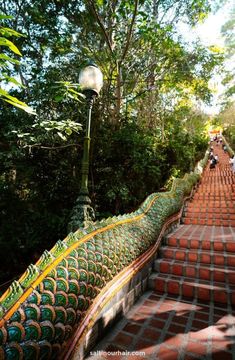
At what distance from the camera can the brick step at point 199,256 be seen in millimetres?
3625

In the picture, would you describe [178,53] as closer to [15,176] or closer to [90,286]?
[15,176]

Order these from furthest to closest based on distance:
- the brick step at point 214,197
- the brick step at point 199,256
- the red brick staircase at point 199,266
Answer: the brick step at point 214,197 → the brick step at point 199,256 → the red brick staircase at point 199,266

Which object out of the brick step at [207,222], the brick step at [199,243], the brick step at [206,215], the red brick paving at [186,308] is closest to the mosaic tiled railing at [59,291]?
the red brick paving at [186,308]

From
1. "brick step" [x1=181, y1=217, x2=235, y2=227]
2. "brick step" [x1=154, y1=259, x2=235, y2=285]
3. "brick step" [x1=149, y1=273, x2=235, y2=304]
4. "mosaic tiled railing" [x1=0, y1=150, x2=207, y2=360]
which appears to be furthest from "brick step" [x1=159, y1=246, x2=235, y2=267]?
"brick step" [x1=181, y1=217, x2=235, y2=227]

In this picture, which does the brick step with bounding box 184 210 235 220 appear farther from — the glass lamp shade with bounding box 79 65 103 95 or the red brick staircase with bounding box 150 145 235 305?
the glass lamp shade with bounding box 79 65 103 95

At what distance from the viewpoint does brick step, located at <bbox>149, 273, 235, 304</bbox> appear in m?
3.02

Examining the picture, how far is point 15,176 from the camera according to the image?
5320 millimetres

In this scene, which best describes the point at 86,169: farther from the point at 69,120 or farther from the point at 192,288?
the point at 192,288

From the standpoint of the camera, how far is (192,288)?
3207 mm

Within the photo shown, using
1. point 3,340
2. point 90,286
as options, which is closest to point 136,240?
point 90,286

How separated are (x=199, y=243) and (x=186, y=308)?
1550 millimetres

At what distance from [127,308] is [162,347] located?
2.56 ft

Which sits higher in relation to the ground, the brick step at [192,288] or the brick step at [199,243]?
the brick step at [199,243]

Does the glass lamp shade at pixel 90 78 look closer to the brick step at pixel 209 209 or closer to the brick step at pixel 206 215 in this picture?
the brick step at pixel 206 215
